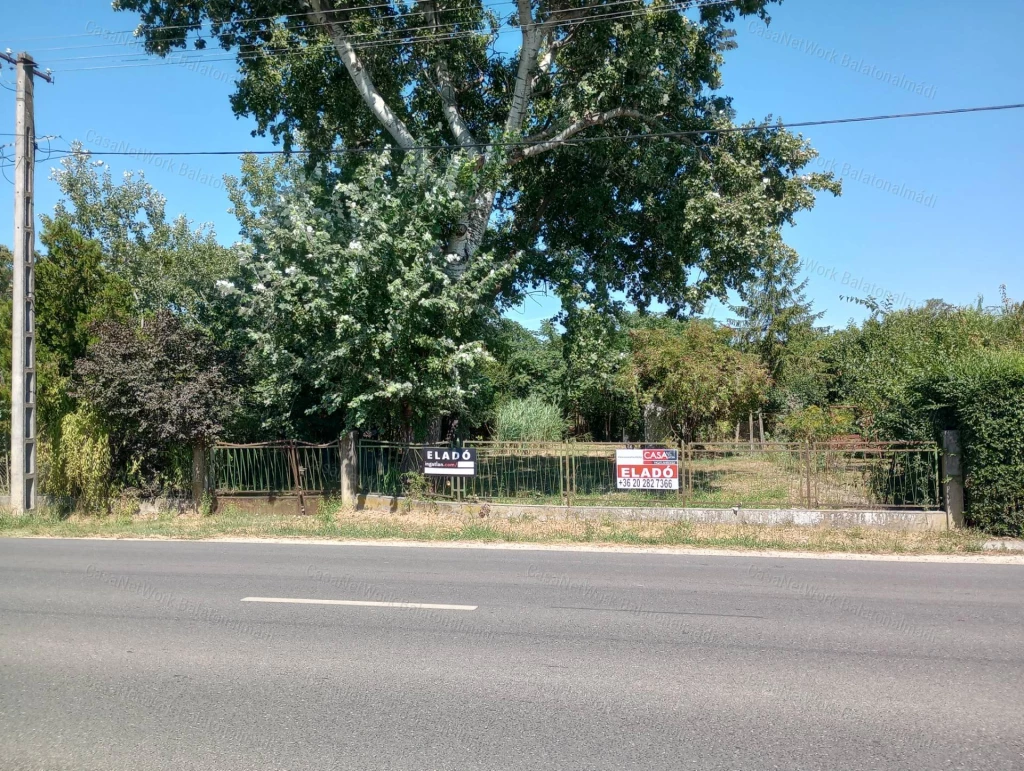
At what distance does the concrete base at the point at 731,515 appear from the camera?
41.7 feet

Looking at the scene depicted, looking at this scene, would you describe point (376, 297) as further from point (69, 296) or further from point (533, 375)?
point (533, 375)

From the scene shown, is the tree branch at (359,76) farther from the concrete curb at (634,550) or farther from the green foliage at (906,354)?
the green foliage at (906,354)

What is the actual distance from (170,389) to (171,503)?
8.77 ft

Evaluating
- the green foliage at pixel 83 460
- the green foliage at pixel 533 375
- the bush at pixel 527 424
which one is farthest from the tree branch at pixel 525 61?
the green foliage at pixel 533 375

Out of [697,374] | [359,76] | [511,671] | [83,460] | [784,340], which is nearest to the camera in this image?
[511,671]

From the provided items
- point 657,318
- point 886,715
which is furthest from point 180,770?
point 657,318

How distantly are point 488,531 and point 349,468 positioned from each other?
4.23m

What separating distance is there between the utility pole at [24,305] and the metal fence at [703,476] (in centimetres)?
670

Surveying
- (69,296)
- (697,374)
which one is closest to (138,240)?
(69,296)

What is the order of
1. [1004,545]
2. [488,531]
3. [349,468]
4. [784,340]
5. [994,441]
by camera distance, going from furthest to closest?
[784,340], [349,468], [488,531], [994,441], [1004,545]

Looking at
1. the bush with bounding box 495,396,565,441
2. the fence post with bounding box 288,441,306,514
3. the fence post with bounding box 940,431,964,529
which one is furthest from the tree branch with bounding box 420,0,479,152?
the bush with bounding box 495,396,565,441

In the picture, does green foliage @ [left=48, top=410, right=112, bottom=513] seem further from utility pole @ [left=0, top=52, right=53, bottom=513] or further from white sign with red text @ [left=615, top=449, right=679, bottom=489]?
white sign with red text @ [left=615, top=449, right=679, bottom=489]

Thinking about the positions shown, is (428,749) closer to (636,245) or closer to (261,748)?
(261,748)

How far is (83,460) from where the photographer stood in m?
15.5
